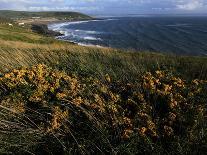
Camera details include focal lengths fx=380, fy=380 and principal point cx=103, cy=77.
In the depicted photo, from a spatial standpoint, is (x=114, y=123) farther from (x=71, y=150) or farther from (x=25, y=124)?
(x=25, y=124)

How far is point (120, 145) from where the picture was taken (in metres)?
6.02

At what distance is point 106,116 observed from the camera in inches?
269

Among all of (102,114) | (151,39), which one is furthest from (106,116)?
(151,39)

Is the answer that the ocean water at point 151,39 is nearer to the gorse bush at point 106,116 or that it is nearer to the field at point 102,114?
the field at point 102,114

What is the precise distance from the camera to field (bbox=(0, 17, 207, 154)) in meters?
6.17

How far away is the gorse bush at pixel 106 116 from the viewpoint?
20.2 feet

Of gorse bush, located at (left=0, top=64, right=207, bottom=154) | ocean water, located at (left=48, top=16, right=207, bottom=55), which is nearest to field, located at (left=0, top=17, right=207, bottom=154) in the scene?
gorse bush, located at (left=0, top=64, right=207, bottom=154)

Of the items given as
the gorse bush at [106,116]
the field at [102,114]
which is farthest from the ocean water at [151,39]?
the gorse bush at [106,116]

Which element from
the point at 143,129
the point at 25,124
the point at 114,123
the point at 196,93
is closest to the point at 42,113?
the point at 25,124

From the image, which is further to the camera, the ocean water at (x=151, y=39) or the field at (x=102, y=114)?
the ocean water at (x=151, y=39)

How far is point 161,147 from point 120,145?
2.11 feet

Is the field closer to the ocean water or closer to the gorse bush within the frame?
the gorse bush

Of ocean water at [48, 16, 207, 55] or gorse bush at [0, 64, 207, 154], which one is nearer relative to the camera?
gorse bush at [0, 64, 207, 154]

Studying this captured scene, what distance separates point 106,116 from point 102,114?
0.12 meters
